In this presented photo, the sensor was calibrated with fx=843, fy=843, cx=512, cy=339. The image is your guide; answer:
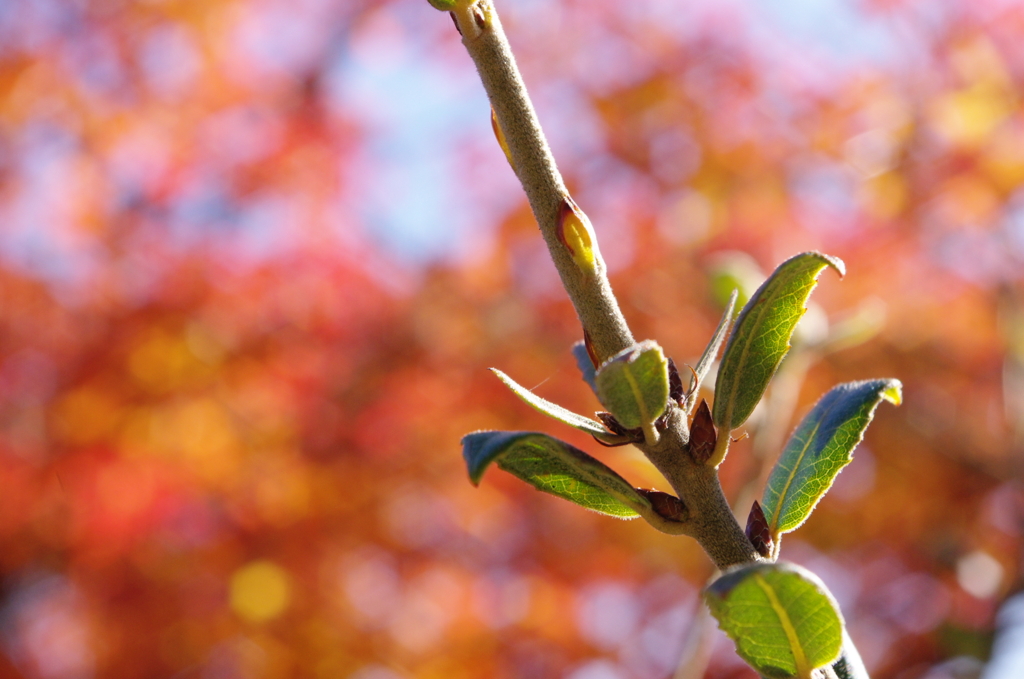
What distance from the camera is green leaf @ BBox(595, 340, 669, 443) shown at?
33cm

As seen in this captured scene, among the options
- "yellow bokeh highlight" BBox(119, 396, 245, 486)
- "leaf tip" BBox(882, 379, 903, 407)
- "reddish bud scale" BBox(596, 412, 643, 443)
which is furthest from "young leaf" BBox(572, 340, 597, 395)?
"yellow bokeh highlight" BBox(119, 396, 245, 486)

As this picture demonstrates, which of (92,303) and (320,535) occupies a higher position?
(92,303)

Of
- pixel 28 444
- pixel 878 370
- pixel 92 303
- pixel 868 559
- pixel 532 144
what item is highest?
pixel 92 303

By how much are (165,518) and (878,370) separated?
2807 millimetres

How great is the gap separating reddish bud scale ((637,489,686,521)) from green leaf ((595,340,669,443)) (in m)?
0.04

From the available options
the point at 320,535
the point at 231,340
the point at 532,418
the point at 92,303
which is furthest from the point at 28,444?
the point at 532,418

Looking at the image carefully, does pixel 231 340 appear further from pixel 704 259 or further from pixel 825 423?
pixel 825 423

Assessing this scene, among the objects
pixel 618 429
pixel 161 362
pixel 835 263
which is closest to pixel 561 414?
pixel 618 429

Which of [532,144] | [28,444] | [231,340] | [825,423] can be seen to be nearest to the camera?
[532,144]

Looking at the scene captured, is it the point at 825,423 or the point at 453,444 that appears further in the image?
the point at 453,444

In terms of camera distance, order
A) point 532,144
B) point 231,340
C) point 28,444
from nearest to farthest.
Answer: point 532,144, point 28,444, point 231,340

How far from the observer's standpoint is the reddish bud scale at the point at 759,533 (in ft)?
1.29

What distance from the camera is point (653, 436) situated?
352 mm

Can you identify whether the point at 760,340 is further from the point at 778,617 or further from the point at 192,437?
the point at 192,437
